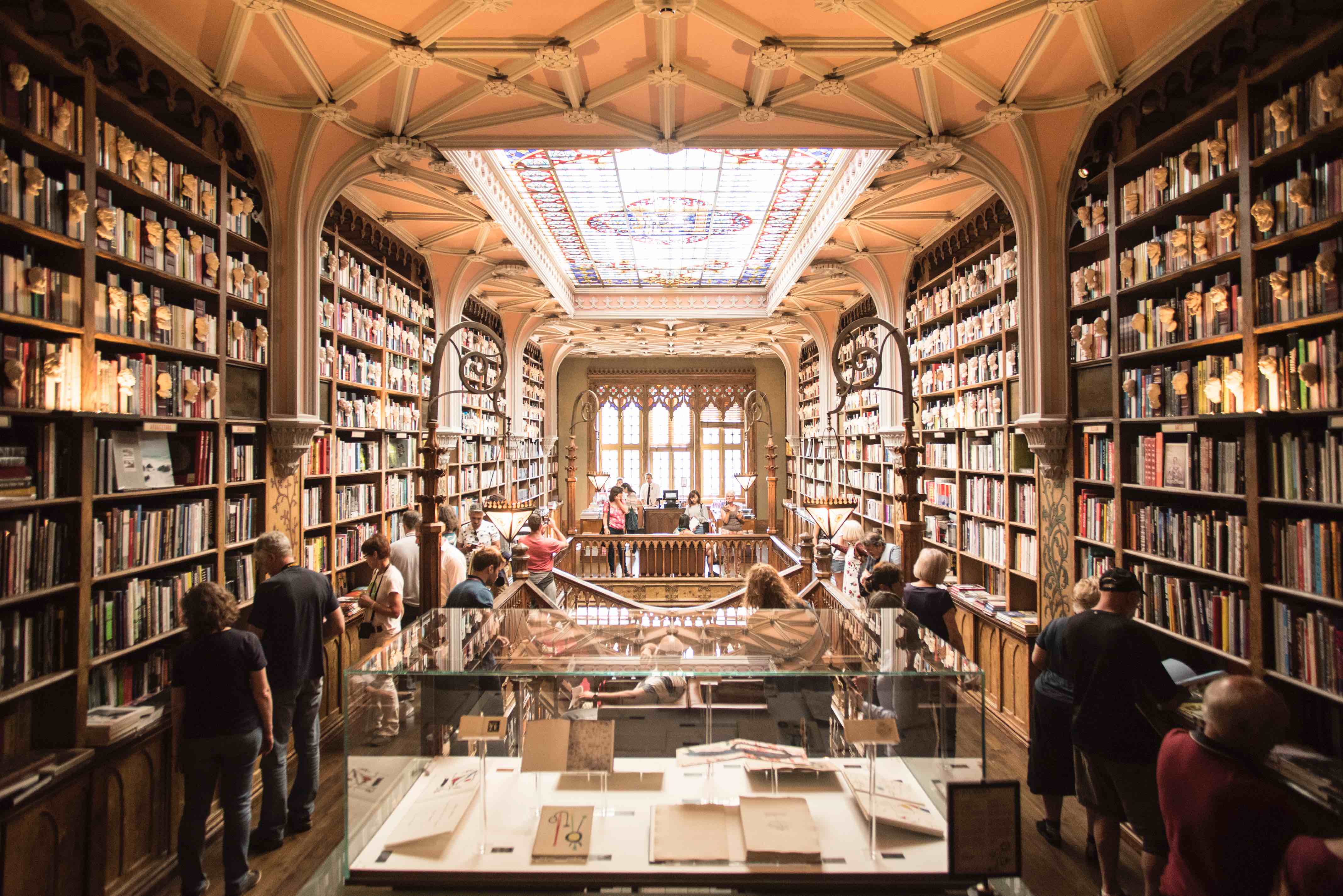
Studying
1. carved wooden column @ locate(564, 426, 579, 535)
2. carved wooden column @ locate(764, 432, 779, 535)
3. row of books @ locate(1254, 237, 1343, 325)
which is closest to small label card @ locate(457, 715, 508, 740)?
row of books @ locate(1254, 237, 1343, 325)

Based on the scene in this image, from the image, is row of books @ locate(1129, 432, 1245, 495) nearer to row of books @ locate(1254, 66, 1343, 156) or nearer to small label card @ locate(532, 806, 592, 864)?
row of books @ locate(1254, 66, 1343, 156)

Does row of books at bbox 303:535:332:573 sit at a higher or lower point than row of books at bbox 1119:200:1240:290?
lower

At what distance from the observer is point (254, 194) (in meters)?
4.48

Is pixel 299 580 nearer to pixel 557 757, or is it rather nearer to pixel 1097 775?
pixel 557 757

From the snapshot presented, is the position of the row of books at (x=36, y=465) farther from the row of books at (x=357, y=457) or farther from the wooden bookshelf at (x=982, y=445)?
the wooden bookshelf at (x=982, y=445)

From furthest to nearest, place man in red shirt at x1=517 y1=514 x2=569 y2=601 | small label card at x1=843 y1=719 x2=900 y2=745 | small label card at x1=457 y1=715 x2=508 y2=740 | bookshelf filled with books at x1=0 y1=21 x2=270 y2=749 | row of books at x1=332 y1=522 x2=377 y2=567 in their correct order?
man in red shirt at x1=517 y1=514 x2=569 y2=601 → row of books at x1=332 y1=522 x2=377 y2=567 → bookshelf filled with books at x1=0 y1=21 x2=270 y2=749 → small label card at x1=457 y1=715 x2=508 y2=740 → small label card at x1=843 y1=719 x2=900 y2=745

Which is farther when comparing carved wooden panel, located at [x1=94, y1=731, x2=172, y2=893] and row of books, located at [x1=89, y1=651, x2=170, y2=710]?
row of books, located at [x1=89, y1=651, x2=170, y2=710]

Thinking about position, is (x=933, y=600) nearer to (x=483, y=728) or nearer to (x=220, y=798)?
(x=483, y=728)

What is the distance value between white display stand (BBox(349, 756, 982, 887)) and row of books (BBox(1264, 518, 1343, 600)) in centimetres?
196

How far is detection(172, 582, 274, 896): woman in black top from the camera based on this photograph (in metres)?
2.91

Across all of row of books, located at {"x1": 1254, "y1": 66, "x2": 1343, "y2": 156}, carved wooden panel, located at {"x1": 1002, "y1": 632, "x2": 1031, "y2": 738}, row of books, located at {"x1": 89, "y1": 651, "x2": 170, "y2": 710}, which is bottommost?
carved wooden panel, located at {"x1": 1002, "y1": 632, "x2": 1031, "y2": 738}

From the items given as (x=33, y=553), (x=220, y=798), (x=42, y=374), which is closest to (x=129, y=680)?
(x=220, y=798)

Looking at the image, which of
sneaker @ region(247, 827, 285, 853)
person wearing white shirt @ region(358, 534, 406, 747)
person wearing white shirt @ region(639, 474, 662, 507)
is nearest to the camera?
sneaker @ region(247, 827, 285, 853)

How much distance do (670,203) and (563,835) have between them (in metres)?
6.63
